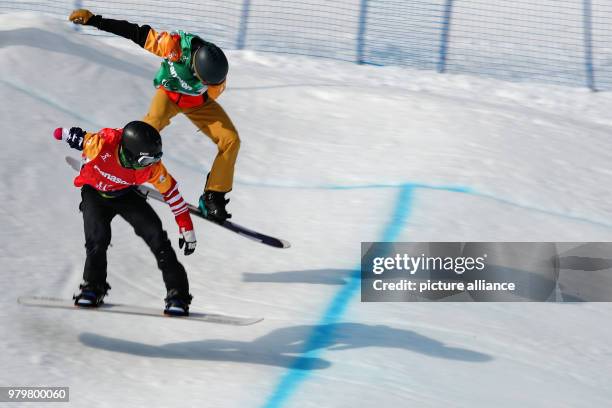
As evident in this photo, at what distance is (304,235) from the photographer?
23.6 ft

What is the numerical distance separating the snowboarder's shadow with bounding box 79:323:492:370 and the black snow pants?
38 cm

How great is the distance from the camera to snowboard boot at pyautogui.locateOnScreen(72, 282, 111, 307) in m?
5.02

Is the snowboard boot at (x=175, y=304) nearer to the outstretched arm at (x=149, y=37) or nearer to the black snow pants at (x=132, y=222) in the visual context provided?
the black snow pants at (x=132, y=222)

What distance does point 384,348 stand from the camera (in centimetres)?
543

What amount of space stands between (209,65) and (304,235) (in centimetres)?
186

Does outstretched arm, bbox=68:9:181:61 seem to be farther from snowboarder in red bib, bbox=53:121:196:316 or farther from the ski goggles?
the ski goggles

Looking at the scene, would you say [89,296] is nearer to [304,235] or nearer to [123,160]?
[123,160]

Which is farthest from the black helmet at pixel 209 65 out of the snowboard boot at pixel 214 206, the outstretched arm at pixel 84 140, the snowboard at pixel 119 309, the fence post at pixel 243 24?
the fence post at pixel 243 24

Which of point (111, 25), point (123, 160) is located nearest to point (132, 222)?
point (123, 160)

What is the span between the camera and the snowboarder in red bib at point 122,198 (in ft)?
16.2

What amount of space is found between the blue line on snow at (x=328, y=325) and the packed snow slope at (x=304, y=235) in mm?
17

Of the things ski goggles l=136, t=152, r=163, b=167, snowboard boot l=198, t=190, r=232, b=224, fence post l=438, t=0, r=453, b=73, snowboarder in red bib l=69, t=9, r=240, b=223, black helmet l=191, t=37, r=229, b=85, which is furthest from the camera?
fence post l=438, t=0, r=453, b=73

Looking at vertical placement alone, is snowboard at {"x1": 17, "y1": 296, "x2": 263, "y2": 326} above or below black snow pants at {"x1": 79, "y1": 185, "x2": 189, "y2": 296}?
below

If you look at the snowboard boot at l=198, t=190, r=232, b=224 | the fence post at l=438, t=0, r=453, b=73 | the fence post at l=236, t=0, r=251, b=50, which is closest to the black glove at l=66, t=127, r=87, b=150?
the snowboard boot at l=198, t=190, r=232, b=224
